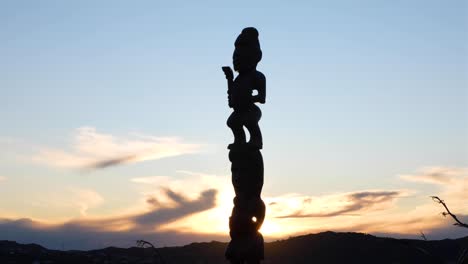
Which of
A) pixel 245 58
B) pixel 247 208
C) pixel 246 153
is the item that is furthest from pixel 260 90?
pixel 247 208

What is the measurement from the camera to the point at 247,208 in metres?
11.9

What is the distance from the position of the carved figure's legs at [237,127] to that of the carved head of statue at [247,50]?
0.91 metres

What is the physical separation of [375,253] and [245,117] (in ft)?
98.1

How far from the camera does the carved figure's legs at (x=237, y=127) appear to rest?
12.3 meters

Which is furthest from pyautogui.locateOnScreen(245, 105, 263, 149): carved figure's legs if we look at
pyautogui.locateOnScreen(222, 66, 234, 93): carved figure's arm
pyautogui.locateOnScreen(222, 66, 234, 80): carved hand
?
pyautogui.locateOnScreen(222, 66, 234, 80): carved hand

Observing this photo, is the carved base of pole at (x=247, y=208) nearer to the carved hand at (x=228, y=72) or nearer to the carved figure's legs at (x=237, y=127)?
the carved figure's legs at (x=237, y=127)

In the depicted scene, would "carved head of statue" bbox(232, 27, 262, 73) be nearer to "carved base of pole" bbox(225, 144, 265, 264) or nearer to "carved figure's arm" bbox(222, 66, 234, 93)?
"carved figure's arm" bbox(222, 66, 234, 93)

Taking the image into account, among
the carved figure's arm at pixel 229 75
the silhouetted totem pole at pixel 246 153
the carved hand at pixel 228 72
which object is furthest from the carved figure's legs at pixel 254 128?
the carved hand at pixel 228 72

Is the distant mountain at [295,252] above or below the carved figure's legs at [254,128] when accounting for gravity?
above

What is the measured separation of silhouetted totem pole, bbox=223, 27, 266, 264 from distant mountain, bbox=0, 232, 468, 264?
2473 centimetres

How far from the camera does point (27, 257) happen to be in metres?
36.2

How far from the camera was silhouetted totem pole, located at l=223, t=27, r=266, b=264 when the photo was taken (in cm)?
1195

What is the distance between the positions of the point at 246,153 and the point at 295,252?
1188 inches

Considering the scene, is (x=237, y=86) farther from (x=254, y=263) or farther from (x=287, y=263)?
(x=287, y=263)
